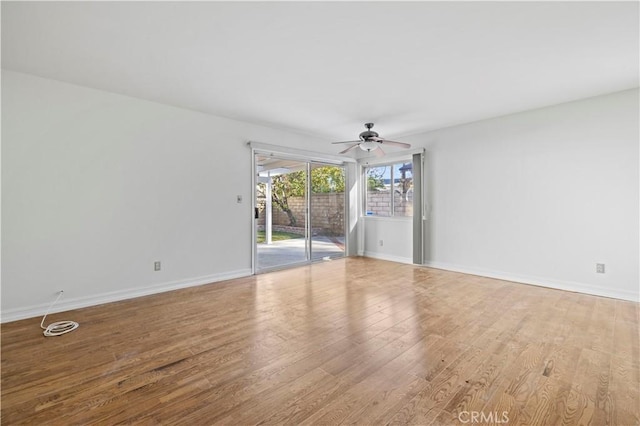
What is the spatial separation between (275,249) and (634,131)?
18.9 feet

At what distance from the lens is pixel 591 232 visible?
3.72 metres

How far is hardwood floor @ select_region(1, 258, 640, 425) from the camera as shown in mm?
1619

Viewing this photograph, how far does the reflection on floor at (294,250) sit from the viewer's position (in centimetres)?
553

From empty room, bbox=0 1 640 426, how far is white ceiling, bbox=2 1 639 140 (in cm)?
3

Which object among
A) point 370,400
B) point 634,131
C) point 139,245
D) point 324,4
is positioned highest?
point 324,4

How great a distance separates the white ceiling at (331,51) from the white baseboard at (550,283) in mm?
2477

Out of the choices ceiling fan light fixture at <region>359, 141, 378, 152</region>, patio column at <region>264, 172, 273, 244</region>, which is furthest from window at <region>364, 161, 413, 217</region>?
patio column at <region>264, 172, 273, 244</region>

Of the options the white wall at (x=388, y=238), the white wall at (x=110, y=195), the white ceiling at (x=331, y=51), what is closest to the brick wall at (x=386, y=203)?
the white wall at (x=388, y=238)

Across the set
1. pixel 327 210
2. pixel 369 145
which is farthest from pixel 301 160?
pixel 369 145

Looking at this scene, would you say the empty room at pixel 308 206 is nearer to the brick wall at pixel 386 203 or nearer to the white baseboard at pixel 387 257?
the white baseboard at pixel 387 257

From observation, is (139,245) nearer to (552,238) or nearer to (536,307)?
(536,307)

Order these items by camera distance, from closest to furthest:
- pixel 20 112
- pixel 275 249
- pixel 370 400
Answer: pixel 370 400 → pixel 20 112 → pixel 275 249

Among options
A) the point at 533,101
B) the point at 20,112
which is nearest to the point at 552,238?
the point at 533,101

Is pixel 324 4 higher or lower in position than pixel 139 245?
higher
